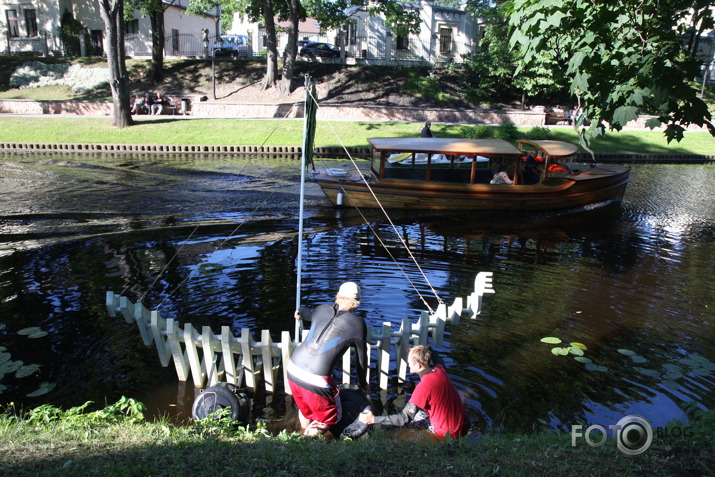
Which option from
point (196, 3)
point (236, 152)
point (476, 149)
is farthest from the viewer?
point (196, 3)

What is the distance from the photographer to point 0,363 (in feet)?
23.5

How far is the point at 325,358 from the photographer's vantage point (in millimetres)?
5340

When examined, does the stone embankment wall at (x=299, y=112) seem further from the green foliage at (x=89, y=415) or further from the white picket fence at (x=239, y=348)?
the green foliage at (x=89, y=415)

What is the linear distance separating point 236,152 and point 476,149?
581 inches

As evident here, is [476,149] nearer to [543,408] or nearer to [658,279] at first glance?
[658,279]

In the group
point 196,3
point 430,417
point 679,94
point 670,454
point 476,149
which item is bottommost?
point 430,417

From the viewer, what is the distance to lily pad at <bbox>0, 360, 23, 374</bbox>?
23.0ft

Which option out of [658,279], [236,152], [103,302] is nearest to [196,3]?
[236,152]

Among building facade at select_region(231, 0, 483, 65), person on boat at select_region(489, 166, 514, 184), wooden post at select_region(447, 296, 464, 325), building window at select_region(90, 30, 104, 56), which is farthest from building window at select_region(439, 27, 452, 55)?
wooden post at select_region(447, 296, 464, 325)

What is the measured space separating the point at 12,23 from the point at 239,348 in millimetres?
49463

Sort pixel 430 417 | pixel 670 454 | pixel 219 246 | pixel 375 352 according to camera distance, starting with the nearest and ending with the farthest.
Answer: pixel 670 454, pixel 430 417, pixel 375 352, pixel 219 246

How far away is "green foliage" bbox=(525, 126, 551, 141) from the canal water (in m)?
11.1

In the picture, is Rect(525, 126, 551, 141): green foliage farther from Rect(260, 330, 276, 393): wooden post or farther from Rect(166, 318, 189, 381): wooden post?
Rect(166, 318, 189, 381): wooden post

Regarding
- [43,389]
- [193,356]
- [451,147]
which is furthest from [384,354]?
[451,147]
